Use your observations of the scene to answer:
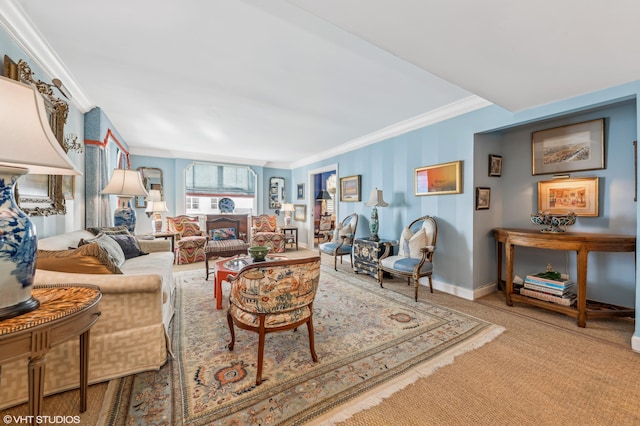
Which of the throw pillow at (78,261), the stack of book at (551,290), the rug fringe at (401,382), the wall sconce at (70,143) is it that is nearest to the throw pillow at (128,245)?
the wall sconce at (70,143)

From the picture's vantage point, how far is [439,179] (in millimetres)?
3639

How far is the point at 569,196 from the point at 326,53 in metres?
3.20

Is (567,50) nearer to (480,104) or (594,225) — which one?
(480,104)

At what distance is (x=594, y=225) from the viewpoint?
2.79m

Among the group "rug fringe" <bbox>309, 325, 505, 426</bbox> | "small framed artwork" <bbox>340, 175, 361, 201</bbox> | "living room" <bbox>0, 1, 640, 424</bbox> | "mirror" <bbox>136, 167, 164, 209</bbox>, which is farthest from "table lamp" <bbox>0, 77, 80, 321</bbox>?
"mirror" <bbox>136, 167, 164, 209</bbox>

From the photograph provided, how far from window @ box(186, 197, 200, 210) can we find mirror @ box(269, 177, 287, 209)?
2022 millimetres

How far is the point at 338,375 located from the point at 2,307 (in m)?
1.76

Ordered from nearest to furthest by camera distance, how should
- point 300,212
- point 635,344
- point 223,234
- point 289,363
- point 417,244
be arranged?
1. point 289,363
2. point 635,344
3. point 417,244
4. point 223,234
5. point 300,212

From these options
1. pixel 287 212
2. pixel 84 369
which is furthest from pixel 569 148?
pixel 287 212

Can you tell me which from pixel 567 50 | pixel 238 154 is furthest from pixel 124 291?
pixel 238 154

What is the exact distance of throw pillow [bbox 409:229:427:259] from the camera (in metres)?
3.44

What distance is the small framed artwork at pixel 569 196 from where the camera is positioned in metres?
2.78

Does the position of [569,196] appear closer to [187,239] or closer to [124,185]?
[124,185]

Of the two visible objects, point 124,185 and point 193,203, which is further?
point 193,203
